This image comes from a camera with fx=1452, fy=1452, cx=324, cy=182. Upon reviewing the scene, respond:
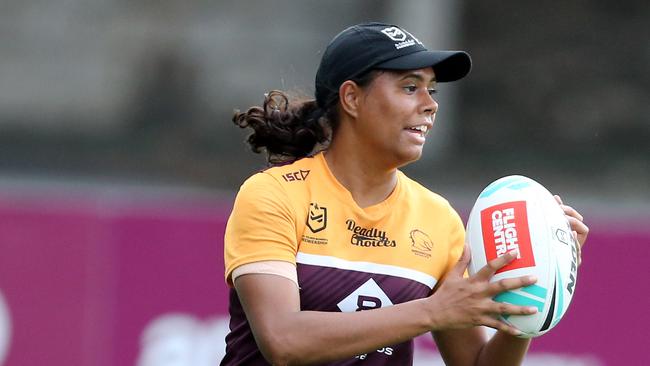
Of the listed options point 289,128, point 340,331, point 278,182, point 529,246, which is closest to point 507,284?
point 529,246

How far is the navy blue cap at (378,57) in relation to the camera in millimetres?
4449

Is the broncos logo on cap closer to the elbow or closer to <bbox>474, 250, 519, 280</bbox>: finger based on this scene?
<bbox>474, 250, 519, 280</bbox>: finger

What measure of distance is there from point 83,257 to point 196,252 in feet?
1.85

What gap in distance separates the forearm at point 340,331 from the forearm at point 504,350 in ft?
1.83

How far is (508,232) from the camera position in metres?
4.23

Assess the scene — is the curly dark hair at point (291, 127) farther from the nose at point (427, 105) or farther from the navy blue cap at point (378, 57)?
the nose at point (427, 105)

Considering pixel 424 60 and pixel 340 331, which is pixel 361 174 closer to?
pixel 424 60

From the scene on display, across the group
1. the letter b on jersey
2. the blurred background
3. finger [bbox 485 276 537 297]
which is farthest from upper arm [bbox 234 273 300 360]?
the blurred background

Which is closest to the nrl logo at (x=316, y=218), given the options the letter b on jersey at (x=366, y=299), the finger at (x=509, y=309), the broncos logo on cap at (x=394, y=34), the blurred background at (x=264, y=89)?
the letter b on jersey at (x=366, y=299)

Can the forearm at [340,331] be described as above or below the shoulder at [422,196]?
below

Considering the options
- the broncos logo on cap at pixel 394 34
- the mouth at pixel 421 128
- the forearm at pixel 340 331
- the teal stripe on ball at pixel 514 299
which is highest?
the broncos logo on cap at pixel 394 34

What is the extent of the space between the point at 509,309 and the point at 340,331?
1.60 ft

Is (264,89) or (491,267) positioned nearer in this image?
(491,267)

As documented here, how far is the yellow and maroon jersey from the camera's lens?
4.41 metres
